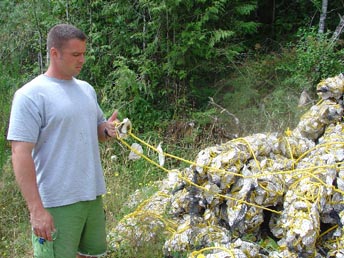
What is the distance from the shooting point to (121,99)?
19.5 feet

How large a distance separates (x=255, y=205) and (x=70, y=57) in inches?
58.6

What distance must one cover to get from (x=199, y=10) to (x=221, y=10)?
1.12 feet

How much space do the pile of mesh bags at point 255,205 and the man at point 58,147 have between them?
2.63 ft

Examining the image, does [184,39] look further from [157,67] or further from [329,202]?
[329,202]

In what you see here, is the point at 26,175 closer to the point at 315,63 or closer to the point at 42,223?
the point at 42,223

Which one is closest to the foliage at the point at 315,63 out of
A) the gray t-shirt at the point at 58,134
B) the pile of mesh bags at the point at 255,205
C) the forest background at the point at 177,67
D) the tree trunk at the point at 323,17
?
the forest background at the point at 177,67

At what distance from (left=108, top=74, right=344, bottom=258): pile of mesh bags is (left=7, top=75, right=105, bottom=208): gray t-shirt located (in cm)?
85

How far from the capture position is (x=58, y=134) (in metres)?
2.40

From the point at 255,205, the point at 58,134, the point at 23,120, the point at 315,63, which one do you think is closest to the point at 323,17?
the point at 315,63

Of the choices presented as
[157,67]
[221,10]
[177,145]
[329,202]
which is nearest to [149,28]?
[157,67]

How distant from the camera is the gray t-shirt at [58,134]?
2275mm

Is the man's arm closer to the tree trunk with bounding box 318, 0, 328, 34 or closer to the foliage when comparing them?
the foliage

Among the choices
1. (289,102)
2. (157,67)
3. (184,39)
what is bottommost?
(289,102)

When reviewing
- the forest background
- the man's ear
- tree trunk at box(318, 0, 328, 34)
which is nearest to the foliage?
the forest background
